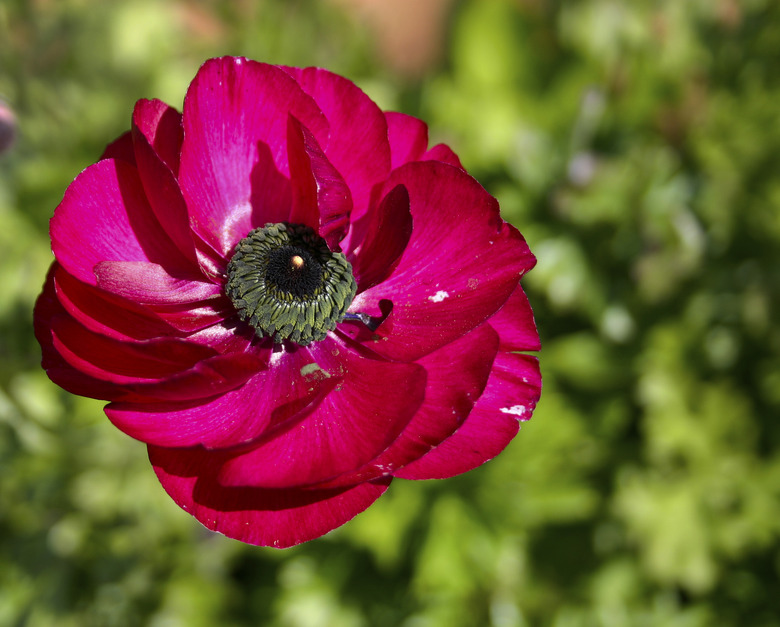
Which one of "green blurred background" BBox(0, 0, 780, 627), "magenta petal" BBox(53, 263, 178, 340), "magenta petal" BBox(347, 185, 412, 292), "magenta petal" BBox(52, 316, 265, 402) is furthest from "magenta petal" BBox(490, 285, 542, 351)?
"green blurred background" BBox(0, 0, 780, 627)

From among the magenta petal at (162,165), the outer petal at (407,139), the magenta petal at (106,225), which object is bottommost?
the magenta petal at (106,225)

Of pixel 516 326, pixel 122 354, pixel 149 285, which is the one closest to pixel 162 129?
pixel 149 285

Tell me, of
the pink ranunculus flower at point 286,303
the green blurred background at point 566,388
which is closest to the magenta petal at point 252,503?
the pink ranunculus flower at point 286,303

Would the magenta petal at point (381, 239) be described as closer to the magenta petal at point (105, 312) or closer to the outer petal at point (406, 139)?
the outer petal at point (406, 139)

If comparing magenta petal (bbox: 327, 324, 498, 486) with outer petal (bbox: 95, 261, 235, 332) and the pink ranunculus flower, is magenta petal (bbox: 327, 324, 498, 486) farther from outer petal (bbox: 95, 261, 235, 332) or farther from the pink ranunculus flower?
outer petal (bbox: 95, 261, 235, 332)

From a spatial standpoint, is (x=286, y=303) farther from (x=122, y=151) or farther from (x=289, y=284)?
(x=122, y=151)

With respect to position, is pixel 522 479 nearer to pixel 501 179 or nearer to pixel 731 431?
pixel 731 431

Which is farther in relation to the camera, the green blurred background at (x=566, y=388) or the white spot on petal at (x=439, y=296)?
the green blurred background at (x=566, y=388)
